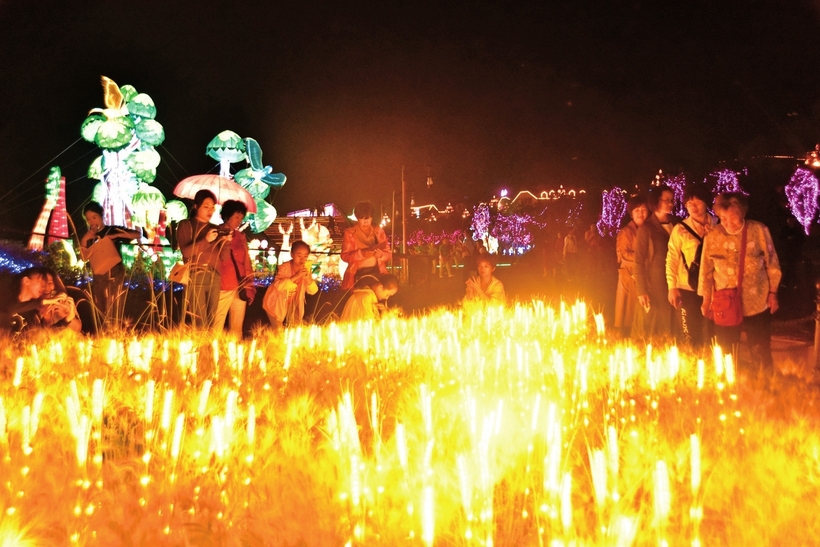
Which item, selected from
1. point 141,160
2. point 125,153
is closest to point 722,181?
point 141,160

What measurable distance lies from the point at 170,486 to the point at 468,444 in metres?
1.30

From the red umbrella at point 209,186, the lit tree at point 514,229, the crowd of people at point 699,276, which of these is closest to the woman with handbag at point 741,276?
the crowd of people at point 699,276

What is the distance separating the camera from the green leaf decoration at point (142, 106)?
22750mm

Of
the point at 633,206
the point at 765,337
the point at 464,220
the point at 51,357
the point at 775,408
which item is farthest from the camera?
the point at 464,220

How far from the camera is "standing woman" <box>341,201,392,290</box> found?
8.20 meters

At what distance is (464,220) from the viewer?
79750 millimetres

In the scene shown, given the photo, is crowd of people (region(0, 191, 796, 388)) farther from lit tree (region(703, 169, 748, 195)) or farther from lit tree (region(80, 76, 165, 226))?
lit tree (region(80, 76, 165, 226))

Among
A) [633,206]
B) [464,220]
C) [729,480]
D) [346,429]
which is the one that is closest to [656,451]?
[729,480]

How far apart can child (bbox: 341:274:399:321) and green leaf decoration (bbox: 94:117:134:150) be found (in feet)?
54.4

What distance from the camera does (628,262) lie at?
302 inches

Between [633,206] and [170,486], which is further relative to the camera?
[633,206]

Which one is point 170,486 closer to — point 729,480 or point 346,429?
point 346,429

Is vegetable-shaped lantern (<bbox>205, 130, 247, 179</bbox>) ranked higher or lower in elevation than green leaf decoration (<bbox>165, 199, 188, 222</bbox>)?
higher

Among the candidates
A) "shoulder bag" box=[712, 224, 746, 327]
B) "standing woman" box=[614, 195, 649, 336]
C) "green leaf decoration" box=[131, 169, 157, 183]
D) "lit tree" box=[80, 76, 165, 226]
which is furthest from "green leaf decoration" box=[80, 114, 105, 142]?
"shoulder bag" box=[712, 224, 746, 327]
